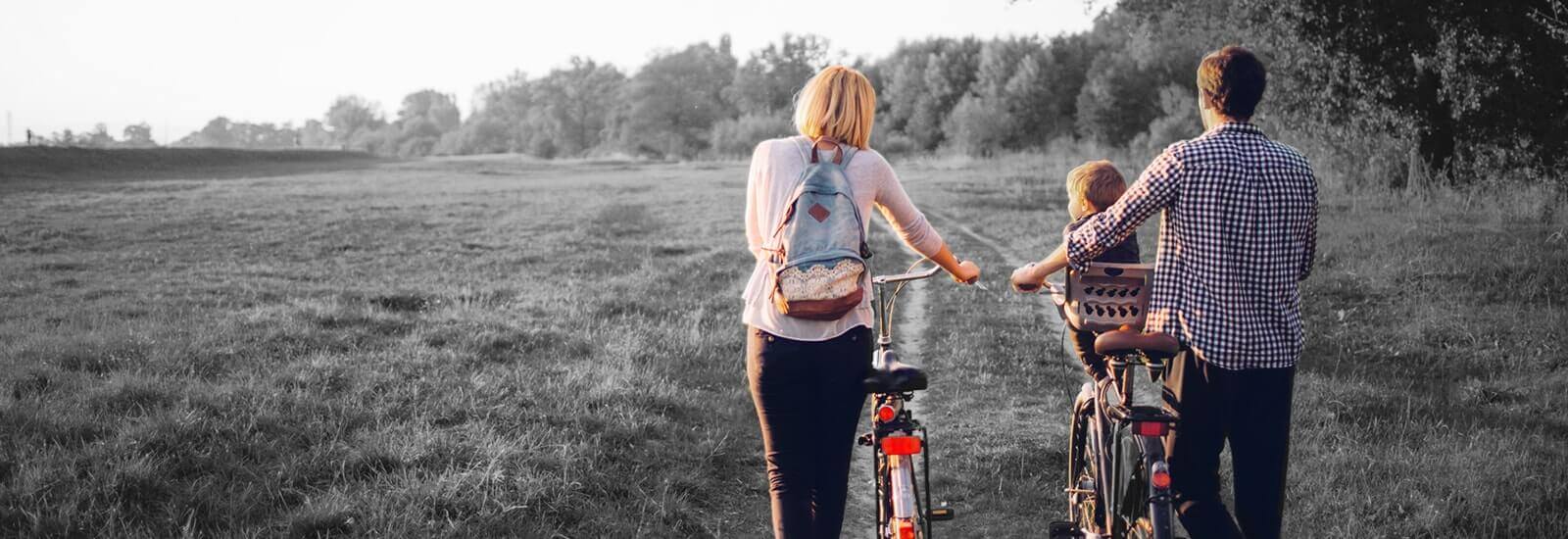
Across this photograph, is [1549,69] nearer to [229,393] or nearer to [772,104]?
[229,393]

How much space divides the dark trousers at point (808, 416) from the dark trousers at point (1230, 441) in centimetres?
105

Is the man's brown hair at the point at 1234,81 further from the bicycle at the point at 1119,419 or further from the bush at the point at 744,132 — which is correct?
the bush at the point at 744,132

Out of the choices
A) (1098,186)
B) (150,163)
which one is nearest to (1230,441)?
(1098,186)

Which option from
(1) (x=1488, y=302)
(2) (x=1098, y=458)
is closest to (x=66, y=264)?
(2) (x=1098, y=458)

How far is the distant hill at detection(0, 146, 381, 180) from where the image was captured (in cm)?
3234

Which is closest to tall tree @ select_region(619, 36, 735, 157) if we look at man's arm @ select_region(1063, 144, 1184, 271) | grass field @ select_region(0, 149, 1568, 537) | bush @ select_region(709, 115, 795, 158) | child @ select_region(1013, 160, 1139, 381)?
bush @ select_region(709, 115, 795, 158)

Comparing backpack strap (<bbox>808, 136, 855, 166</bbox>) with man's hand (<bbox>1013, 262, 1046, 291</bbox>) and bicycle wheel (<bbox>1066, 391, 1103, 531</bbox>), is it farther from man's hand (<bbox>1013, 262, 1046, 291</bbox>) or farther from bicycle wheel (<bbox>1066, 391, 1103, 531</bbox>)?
bicycle wheel (<bbox>1066, 391, 1103, 531</bbox>)

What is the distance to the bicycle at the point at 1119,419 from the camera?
3.02 meters

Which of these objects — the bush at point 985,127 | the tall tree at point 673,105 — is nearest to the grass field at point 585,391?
the bush at point 985,127

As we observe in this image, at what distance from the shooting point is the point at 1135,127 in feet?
188

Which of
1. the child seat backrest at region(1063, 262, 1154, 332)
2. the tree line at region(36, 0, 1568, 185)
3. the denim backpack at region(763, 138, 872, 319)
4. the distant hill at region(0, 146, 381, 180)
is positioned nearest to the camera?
the denim backpack at region(763, 138, 872, 319)

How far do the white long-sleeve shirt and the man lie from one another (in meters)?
0.78

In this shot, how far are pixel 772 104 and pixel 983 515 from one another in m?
87.4

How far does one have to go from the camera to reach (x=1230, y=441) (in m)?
3.18
